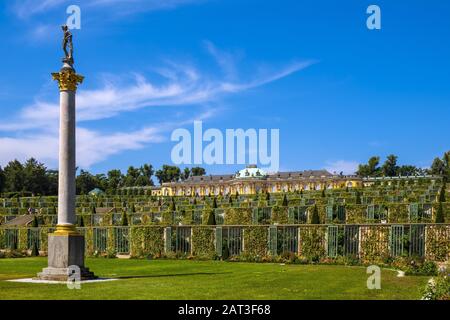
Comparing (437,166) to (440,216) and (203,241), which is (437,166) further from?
(203,241)

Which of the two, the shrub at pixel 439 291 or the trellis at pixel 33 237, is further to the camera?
the trellis at pixel 33 237

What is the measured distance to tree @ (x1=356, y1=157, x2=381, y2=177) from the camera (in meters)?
193

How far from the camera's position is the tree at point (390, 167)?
19150cm

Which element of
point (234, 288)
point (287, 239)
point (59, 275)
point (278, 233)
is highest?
point (278, 233)

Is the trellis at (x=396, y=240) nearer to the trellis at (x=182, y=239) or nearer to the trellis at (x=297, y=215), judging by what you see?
the trellis at (x=182, y=239)

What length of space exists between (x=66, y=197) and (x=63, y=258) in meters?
2.24

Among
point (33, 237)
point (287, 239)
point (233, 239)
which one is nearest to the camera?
point (287, 239)

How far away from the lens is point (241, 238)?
36.8 metres

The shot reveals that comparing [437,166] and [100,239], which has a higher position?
[437,166]

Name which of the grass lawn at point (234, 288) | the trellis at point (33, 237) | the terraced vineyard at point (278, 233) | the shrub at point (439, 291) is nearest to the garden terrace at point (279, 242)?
the terraced vineyard at point (278, 233)

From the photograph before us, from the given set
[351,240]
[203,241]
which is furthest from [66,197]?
[203,241]

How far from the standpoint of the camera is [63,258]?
22.5 metres

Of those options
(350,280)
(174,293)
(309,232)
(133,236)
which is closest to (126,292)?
(174,293)
